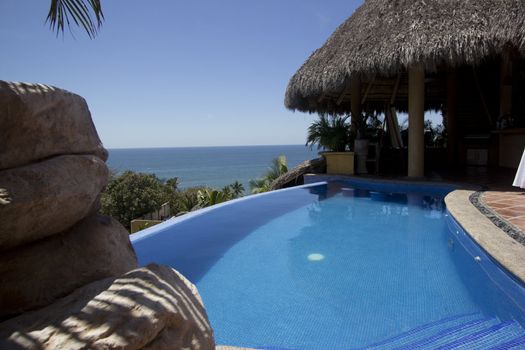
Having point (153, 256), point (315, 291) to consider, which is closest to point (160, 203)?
point (153, 256)

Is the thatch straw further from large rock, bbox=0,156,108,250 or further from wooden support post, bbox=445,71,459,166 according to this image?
large rock, bbox=0,156,108,250

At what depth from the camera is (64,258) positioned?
1.20m

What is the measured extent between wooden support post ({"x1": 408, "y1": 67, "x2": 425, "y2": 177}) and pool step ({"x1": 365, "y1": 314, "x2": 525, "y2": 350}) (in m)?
5.45

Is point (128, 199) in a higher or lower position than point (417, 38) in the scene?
lower

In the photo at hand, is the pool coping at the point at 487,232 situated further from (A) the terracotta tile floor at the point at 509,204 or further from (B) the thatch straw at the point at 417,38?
(B) the thatch straw at the point at 417,38

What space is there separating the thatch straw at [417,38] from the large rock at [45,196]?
619 cm

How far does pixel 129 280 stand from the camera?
3.55 ft

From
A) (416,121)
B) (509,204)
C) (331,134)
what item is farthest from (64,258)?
(331,134)

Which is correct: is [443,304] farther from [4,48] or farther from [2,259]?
[4,48]

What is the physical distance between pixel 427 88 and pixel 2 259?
1169 cm

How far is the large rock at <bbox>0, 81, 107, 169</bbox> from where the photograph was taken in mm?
1060

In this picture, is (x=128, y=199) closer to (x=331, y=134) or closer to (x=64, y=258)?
(x=331, y=134)

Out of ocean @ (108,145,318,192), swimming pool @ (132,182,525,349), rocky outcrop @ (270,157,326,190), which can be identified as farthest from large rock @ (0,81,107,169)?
ocean @ (108,145,318,192)

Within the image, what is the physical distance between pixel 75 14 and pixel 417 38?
6.30 metres
